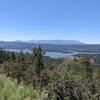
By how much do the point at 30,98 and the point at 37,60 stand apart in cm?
2775

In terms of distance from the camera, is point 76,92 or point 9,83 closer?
point 9,83

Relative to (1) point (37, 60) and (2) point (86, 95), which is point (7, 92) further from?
(1) point (37, 60)

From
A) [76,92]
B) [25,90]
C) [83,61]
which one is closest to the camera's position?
[25,90]

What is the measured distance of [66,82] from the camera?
21.5 feet

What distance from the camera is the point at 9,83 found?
17.2 ft

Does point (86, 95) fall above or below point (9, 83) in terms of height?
below

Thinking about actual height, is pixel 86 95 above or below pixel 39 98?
below

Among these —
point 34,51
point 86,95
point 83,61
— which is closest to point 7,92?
point 86,95

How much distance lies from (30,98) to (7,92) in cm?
41

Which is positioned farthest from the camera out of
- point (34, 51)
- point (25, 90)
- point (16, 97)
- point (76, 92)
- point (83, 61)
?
point (34, 51)

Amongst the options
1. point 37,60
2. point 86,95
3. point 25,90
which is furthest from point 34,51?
point 25,90

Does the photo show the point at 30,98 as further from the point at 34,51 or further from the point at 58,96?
the point at 34,51

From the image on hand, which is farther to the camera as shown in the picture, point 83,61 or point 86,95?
point 83,61

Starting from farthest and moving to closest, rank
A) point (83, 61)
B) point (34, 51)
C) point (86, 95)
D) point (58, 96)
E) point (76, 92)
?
1. point (34, 51)
2. point (83, 61)
3. point (86, 95)
4. point (76, 92)
5. point (58, 96)
